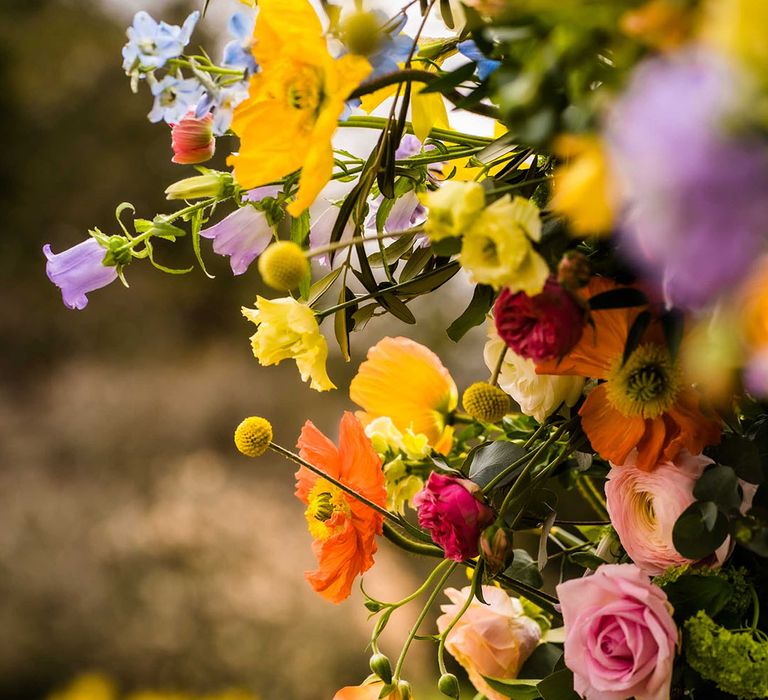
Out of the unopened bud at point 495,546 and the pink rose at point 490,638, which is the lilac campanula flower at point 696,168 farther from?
the pink rose at point 490,638

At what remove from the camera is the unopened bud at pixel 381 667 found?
1.20 ft

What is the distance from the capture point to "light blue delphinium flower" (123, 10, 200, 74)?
344 mm

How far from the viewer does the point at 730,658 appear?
308mm

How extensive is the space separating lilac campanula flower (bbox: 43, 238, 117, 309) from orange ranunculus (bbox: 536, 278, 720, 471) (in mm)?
192

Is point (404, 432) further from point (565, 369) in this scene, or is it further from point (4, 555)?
point (4, 555)

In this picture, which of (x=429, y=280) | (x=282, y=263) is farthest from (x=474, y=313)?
(x=282, y=263)

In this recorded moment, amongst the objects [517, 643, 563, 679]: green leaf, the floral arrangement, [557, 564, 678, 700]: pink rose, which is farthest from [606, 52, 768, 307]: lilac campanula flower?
[517, 643, 563, 679]: green leaf

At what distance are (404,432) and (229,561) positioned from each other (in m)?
1.59

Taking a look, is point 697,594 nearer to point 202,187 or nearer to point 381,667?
point 381,667

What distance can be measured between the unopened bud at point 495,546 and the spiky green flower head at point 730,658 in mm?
72

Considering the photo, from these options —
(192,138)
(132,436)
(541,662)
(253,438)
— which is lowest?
(132,436)

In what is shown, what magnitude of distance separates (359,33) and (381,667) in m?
0.25

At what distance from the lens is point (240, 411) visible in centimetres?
229

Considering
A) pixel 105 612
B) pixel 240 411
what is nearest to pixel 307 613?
pixel 105 612
